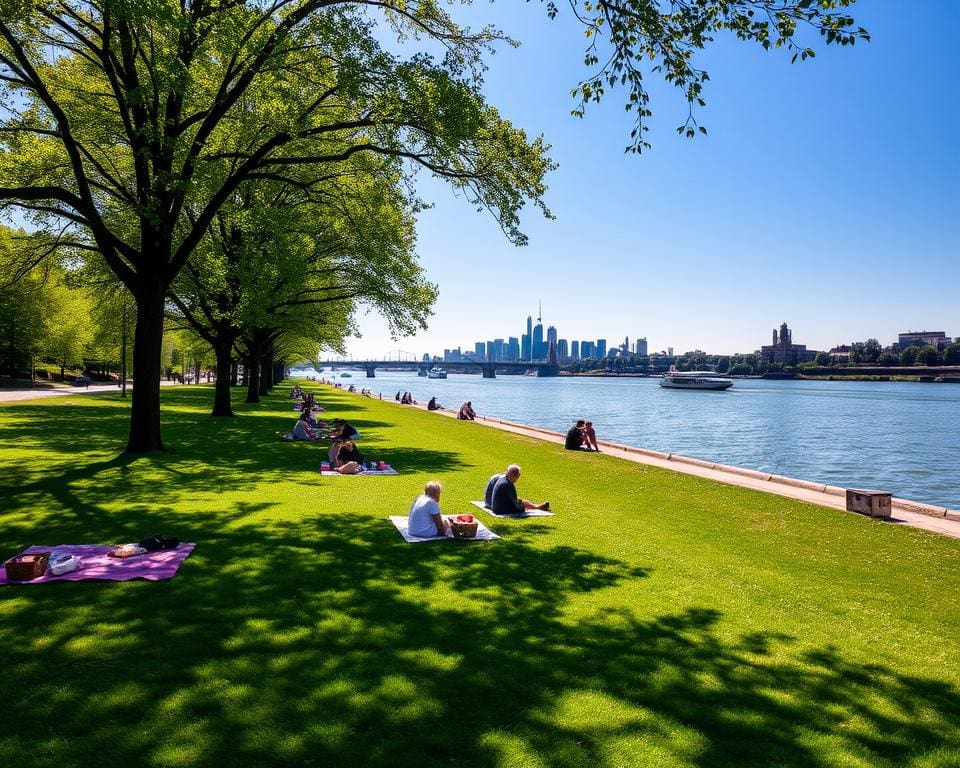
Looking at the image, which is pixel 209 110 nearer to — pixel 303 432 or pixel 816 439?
pixel 303 432

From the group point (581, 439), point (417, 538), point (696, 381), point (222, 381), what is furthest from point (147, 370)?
point (696, 381)

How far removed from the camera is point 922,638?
7000 millimetres

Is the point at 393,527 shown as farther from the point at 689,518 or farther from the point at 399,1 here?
the point at 399,1

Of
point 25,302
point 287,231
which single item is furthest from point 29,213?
point 25,302

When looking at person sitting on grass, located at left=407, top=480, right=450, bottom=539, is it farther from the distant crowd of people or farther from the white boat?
the white boat

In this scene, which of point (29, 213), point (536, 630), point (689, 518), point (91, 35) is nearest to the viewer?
point (536, 630)

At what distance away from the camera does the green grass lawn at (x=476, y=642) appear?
4.45 m

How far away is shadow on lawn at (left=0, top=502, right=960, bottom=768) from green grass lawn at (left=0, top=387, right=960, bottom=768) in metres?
0.03

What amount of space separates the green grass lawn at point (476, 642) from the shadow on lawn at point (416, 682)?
0.03 metres

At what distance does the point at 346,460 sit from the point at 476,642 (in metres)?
11.2

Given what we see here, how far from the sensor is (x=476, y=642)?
612 cm

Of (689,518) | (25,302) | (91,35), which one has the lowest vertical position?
(689,518)

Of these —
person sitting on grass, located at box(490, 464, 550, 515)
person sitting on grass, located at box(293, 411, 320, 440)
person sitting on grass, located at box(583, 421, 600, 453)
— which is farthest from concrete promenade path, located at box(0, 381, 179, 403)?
person sitting on grass, located at box(490, 464, 550, 515)

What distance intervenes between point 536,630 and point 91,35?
23387 millimetres
